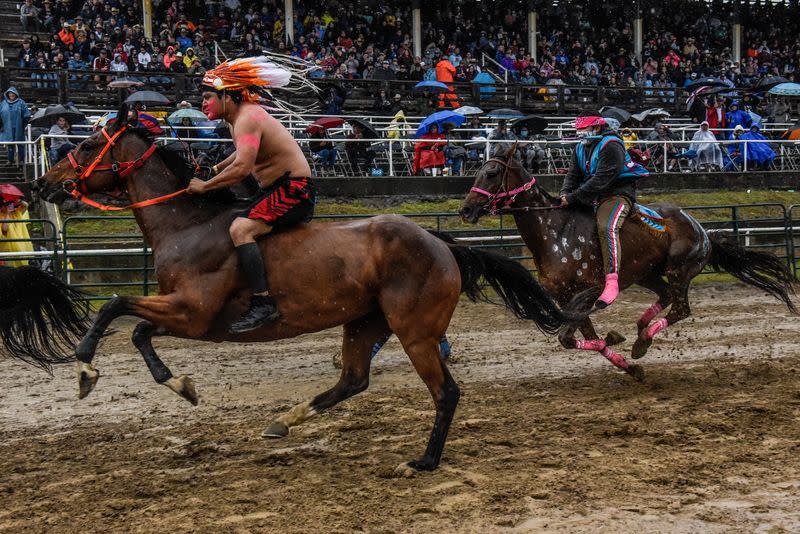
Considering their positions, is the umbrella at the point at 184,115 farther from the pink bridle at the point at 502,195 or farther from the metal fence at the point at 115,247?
the pink bridle at the point at 502,195

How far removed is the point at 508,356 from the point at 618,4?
86.2 ft

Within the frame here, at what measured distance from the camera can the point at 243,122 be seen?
225 inches

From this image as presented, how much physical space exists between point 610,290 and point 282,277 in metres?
3.61

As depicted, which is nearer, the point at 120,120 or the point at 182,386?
the point at 182,386

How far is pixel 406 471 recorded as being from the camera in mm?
5328

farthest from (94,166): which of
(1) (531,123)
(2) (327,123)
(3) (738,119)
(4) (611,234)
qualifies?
(3) (738,119)

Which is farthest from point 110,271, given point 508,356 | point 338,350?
point 508,356

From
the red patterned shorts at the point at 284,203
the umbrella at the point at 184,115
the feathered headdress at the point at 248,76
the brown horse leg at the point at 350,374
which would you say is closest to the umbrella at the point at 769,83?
the umbrella at the point at 184,115

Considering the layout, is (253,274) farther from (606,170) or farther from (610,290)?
(606,170)

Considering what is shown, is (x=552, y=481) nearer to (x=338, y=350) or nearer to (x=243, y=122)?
(x=243, y=122)

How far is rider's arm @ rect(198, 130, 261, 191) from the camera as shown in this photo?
5668 millimetres

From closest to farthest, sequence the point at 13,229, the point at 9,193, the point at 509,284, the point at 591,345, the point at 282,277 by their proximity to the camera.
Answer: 1. the point at 282,277
2. the point at 509,284
3. the point at 591,345
4. the point at 9,193
5. the point at 13,229

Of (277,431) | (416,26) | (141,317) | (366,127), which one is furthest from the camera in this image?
(416,26)

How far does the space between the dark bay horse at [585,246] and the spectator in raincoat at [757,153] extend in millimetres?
12402
